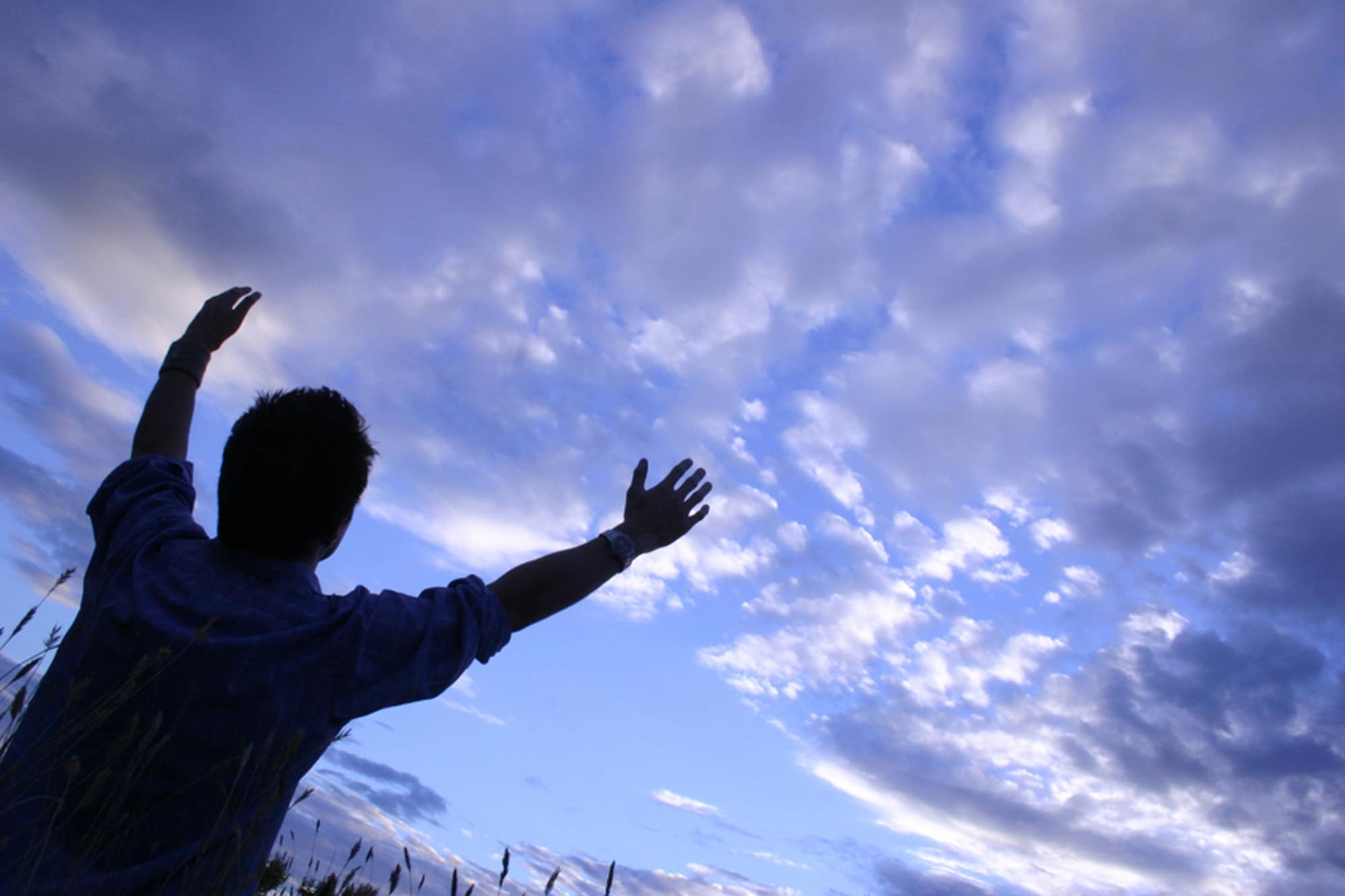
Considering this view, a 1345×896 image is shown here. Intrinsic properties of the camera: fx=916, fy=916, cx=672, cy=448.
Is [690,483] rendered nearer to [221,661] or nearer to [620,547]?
[620,547]

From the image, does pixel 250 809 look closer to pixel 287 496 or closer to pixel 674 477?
pixel 287 496

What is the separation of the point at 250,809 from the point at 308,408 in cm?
104

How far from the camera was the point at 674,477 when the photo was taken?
129 inches

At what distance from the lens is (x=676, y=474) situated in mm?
3295

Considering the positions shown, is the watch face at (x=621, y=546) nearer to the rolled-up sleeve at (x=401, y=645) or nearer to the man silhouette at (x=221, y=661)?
the man silhouette at (x=221, y=661)

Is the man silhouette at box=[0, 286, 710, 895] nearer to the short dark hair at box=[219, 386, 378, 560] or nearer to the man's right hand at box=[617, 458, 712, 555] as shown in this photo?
the short dark hair at box=[219, 386, 378, 560]

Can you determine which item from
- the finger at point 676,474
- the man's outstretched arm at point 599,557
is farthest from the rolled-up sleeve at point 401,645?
the finger at point 676,474

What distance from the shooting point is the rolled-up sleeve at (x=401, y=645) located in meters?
2.26

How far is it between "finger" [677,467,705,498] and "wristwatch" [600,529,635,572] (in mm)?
340

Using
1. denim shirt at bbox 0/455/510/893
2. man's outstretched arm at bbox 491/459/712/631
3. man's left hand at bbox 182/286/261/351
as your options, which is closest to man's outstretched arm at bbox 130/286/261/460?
man's left hand at bbox 182/286/261/351

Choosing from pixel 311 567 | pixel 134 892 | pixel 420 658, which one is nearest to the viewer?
pixel 134 892

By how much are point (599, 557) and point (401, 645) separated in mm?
728

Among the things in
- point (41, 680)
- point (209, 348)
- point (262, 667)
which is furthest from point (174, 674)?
point (209, 348)

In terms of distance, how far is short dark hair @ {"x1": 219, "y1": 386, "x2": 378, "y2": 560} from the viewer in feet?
7.92
